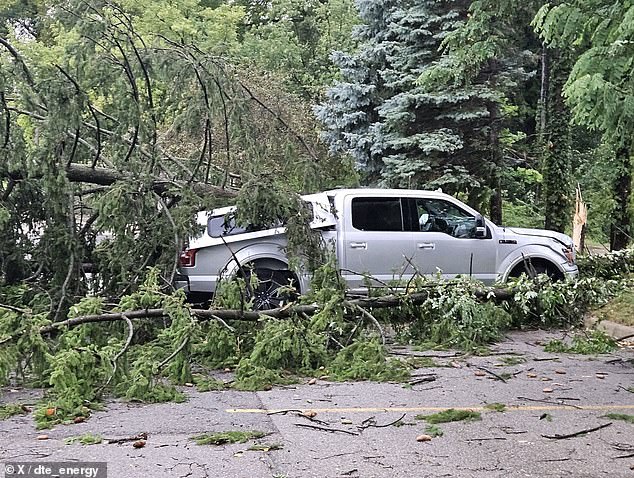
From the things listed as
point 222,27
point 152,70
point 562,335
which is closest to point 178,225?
point 152,70

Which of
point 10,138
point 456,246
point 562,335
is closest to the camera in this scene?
point 10,138

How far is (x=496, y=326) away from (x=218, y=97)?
14.2 feet

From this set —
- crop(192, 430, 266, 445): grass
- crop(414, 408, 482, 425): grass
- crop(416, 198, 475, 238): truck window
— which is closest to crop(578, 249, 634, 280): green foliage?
crop(416, 198, 475, 238): truck window

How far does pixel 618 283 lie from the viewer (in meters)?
10.0

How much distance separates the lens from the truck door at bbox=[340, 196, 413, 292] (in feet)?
35.7

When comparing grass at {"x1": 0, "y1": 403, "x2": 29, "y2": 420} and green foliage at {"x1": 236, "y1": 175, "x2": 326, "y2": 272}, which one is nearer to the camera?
grass at {"x1": 0, "y1": 403, "x2": 29, "y2": 420}

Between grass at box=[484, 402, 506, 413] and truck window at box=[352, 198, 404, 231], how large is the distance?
4932 millimetres

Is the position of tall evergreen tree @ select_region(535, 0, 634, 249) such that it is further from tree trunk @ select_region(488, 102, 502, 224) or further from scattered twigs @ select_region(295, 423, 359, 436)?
tree trunk @ select_region(488, 102, 502, 224)

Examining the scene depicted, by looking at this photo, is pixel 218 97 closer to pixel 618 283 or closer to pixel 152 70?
pixel 152 70

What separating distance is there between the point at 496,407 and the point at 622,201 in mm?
13346

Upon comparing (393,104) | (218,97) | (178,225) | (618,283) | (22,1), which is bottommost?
(618,283)

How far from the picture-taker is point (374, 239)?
Result: 36.1ft

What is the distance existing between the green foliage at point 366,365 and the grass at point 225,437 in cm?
203

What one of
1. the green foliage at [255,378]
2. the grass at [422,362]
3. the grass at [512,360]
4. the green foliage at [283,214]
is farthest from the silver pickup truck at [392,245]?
the green foliage at [255,378]
